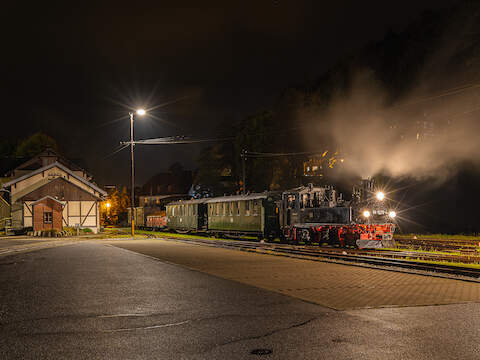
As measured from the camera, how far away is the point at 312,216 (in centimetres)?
2308

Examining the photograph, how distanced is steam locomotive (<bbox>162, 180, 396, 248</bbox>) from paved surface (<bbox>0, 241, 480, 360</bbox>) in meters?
11.3

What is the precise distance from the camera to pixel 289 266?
14.5m

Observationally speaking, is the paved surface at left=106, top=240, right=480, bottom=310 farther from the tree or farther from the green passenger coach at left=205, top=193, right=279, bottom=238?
the tree

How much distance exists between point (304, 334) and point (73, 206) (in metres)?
38.1

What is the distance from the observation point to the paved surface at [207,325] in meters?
5.68

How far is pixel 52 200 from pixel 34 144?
36.3m

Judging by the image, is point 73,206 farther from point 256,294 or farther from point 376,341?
point 376,341

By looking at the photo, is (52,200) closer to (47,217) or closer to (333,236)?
(47,217)

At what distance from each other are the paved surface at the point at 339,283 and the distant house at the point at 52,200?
25.6 meters

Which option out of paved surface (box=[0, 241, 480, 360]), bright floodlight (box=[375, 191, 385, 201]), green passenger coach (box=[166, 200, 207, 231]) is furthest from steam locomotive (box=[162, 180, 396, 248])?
paved surface (box=[0, 241, 480, 360])

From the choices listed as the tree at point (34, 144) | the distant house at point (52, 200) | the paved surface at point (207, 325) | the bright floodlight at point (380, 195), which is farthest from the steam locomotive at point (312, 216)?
the tree at point (34, 144)

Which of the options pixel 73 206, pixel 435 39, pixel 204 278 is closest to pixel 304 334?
pixel 204 278

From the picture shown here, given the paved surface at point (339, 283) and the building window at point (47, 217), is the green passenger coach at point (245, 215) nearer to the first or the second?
the paved surface at point (339, 283)

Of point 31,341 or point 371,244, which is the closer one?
point 31,341
